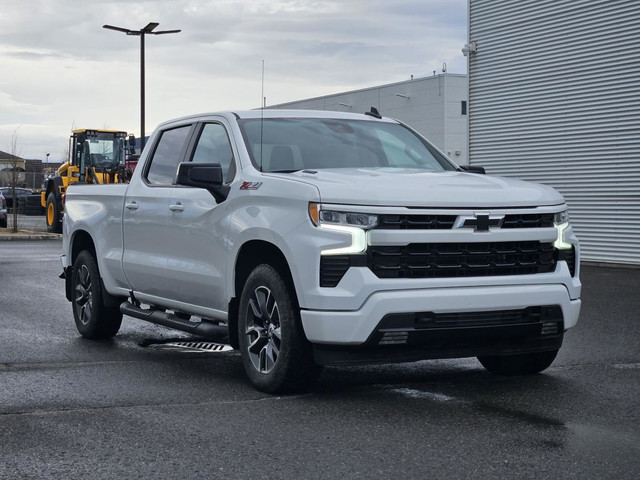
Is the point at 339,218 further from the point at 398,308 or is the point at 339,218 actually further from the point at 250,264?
the point at 250,264

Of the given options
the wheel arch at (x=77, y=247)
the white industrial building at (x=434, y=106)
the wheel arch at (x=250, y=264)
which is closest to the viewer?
the wheel arch at (x=250, y=264)

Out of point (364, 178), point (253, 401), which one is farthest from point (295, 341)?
point (364, 178)

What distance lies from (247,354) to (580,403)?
7.08 ft

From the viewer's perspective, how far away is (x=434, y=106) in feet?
179

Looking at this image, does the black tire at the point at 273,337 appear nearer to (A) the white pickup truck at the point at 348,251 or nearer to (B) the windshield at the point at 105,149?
(A) the white pickup truck at the point at 348,251

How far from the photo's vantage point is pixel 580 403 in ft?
22.0

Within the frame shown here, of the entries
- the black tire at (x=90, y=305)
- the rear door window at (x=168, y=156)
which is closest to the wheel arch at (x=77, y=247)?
the black tire at (x=90, y=305)

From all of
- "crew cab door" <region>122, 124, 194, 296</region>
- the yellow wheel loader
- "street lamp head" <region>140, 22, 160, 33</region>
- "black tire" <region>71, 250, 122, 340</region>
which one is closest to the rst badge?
"crew cab door" <region>122, 124, 194, 296</region>

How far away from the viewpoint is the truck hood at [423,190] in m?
6.55

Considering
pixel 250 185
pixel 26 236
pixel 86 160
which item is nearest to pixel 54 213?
pixel 86 160

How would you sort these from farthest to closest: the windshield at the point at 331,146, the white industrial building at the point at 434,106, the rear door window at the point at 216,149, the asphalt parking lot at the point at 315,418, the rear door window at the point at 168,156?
1. the white industrial building at the point at 434,106
2. the rear door window at the point at 168,156
3. the rear door window at the point at 216,149
4. the windshield at the point at 331,146
5. the asphalt parking lot at the point at 315,418

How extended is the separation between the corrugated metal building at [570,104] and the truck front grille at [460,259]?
49.1 feet

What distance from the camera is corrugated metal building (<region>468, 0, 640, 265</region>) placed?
70.5 ft

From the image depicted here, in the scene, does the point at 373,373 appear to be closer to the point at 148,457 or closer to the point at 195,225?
the point at 195,225
